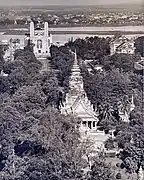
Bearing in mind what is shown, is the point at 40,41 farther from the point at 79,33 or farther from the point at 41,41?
the point at 79,33

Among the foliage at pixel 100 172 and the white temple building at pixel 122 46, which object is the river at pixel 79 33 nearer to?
the white temple building at pixel 122 46

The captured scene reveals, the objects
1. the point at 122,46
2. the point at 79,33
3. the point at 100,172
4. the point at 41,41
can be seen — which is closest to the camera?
the point at 100,172

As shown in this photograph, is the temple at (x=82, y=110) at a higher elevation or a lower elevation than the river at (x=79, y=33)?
lower

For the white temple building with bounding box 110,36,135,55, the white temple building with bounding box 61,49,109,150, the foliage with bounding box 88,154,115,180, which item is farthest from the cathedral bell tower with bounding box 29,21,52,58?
the foliage with bounding box 88,154,115,180

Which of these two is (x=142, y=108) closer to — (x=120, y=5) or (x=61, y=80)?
(x=120, y=5)

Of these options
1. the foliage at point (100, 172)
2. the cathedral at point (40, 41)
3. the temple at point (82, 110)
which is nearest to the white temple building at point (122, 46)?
the cathedral at point (40, 41)

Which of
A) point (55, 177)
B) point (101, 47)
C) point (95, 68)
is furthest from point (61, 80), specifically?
point (55, 177)

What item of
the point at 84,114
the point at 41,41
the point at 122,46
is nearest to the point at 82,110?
the point at 84,114

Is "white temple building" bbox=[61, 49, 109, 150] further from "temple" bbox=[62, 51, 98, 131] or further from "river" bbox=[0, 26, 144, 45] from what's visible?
"river" bbox=[0, 26, 144, 45]

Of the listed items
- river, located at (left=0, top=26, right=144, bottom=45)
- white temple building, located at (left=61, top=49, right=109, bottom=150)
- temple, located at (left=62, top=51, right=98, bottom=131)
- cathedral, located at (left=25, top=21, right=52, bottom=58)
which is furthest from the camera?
cathedral, located at (left=25, top=21, right=52, bottom=58)
